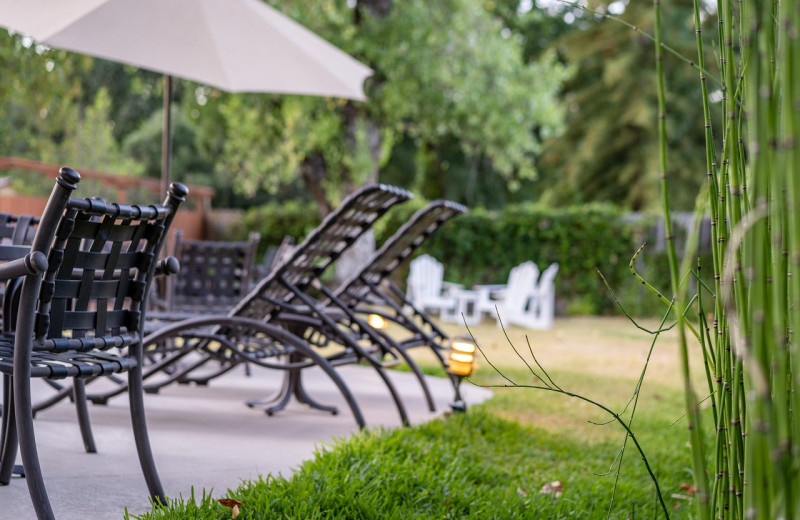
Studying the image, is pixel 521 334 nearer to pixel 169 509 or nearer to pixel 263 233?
pixel 263 233

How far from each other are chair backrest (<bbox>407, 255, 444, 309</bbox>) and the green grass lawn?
210 inches

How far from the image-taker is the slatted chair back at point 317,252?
3455 mm

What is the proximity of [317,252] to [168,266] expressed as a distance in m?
1.23

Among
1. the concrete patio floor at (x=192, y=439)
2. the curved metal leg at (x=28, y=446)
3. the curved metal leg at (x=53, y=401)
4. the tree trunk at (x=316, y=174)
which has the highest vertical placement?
the tree trunk at (x=316, y=174)

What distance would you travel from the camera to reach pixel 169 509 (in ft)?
6.92

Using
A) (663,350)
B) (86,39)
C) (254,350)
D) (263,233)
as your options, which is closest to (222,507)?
(254,350)

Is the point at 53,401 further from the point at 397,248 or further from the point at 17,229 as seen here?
the point at 397,248

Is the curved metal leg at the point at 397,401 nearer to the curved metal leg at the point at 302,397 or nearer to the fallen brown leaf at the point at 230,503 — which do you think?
the curved metal leg at the point at 302,397

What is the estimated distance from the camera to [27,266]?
1.85 metres

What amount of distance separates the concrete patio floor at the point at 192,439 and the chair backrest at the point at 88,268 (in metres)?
0.47

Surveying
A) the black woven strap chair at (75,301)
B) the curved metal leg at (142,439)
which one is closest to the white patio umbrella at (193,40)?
the black woven strap chair at (75,301)

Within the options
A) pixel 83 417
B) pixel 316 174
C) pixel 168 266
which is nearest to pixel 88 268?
pixel 168 266

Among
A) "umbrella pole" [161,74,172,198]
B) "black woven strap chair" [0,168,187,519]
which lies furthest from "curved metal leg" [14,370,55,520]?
"umbrella pole" [161,74,172,198]

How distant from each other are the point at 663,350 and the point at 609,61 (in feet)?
41.2
